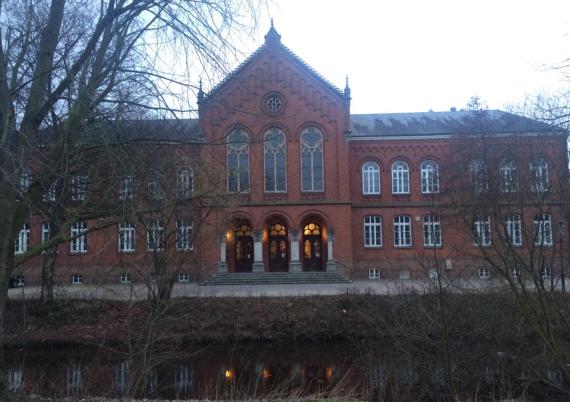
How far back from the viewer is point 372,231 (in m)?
30.3

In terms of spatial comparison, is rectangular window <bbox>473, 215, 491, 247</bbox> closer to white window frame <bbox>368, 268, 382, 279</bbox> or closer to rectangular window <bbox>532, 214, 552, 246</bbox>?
rectangular window <bbox>532, 214, 552, 246</bbox>

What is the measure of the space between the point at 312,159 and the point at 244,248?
673 cm

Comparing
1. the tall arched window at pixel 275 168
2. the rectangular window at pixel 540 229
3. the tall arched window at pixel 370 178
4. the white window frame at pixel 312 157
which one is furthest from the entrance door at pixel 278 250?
the rectangular window at pixel 540 229

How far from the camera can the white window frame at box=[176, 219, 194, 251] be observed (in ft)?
47.3

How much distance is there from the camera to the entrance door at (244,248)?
29406 mm

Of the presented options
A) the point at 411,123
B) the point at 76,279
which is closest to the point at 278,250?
the point at 76,279

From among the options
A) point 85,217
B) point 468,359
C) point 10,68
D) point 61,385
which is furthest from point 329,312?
point 10,68

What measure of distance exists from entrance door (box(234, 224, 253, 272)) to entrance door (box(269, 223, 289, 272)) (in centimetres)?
124

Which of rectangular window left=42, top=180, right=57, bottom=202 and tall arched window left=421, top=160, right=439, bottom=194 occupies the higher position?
tall arched window left=421, top=160, right=439, bottom=194

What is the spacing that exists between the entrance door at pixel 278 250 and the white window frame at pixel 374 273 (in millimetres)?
5070

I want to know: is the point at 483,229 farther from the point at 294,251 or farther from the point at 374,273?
the point at 374,273

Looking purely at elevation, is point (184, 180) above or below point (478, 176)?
below

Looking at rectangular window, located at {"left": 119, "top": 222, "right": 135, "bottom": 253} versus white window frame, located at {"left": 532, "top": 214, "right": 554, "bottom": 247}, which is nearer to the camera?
rectangular window, located at {"left": 119, "top": 222, "right": 135, "bottom": 253}

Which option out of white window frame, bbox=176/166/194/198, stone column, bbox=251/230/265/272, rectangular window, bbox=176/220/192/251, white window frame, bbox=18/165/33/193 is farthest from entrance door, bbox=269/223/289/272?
white window frame, bbox=18/165/33/193
